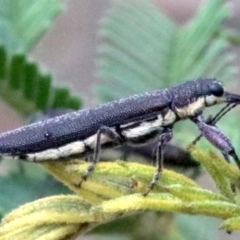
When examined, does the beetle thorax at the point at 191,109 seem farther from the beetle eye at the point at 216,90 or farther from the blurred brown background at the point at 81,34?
the blurred brown background at the point at 81,34

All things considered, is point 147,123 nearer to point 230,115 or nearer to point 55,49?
point 230,115

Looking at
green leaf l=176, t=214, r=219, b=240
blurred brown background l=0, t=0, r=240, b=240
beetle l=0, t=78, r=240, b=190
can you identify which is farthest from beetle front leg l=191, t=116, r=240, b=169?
blurred brown background l=0, t=0, r=240, b=240

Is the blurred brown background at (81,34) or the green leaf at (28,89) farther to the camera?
the blurred brown background at (81,34)

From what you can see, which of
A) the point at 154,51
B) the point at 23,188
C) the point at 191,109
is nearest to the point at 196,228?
A: the point at 191,109

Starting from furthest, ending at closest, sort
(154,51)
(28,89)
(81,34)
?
(81,34), (154,51), (28,89)

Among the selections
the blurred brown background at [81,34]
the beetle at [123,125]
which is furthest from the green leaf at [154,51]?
the blurred brown background at [81,34]

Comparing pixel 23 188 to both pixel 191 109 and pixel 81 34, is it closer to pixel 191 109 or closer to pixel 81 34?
pixel 191 109
